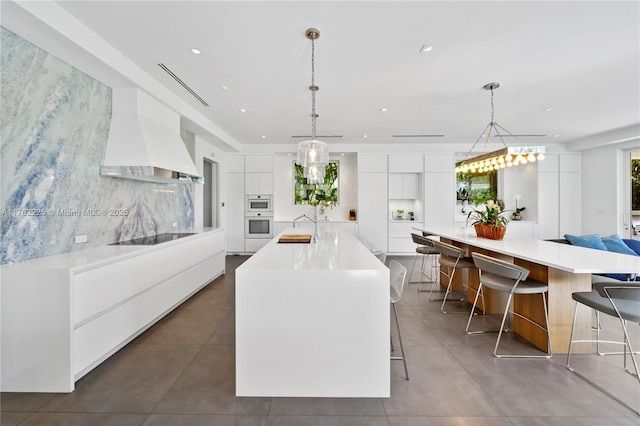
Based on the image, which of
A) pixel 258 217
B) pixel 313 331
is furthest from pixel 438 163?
pixel 313 331

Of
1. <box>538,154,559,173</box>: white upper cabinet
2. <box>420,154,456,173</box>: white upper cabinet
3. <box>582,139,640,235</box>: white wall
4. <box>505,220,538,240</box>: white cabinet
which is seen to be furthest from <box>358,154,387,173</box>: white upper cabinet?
<box>582,139,640,235</box>: white wall

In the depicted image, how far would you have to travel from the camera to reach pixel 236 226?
687 cm

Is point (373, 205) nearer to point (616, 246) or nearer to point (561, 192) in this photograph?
point (616, 246)

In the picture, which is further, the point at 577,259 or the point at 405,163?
the point at 405,163

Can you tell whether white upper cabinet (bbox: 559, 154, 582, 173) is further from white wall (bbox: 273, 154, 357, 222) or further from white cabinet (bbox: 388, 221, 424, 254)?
white wall (bbox: 273, 154, 357, 222)

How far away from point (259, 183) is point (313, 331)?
17.8 ft

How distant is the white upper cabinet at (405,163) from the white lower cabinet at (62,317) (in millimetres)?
5673

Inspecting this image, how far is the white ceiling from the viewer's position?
2109mm

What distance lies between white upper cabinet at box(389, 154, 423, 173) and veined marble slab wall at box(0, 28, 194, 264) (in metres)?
5.38

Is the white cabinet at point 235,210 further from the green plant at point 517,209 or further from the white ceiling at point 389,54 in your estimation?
the green plant at point 517,209

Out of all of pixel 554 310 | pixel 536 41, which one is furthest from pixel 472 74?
pixel 554 310

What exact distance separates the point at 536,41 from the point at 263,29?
237 centimetres

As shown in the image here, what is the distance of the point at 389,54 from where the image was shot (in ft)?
8.89

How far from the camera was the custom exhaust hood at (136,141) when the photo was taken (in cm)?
296
